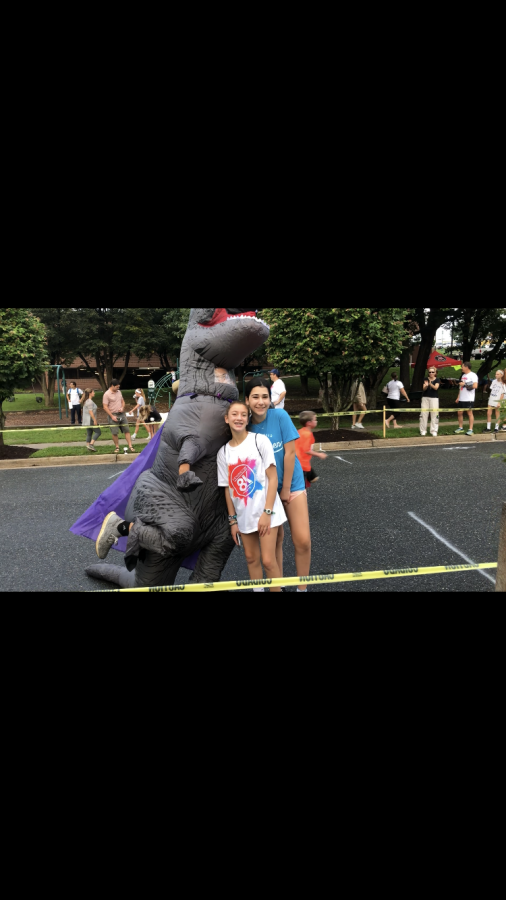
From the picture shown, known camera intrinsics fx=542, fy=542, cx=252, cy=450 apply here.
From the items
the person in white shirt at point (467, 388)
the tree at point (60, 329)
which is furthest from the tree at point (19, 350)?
the person in white shirt at point (467, 388)

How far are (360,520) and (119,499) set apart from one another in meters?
3.09

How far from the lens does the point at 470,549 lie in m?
5.05

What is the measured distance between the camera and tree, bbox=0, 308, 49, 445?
994cm

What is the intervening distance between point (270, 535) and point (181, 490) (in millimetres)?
665

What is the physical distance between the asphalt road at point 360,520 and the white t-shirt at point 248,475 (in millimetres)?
1344

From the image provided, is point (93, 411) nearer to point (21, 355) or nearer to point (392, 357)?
point (21, 355)

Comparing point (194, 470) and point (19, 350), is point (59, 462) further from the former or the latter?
point (194, 470)

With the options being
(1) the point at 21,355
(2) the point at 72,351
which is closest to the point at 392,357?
(1) the point at 21,355

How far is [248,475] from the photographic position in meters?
3.37

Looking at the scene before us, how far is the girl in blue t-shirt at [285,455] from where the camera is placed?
356 centimetres

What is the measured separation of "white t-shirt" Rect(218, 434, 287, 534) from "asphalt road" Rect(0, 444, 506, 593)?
4.41ft

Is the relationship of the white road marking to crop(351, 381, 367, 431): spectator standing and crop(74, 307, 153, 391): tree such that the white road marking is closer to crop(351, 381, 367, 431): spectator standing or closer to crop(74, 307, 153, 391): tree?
crop(351, 381, 367, 431): spectator standing

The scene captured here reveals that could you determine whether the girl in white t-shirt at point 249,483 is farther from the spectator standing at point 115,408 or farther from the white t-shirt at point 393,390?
the white t-shirt at point 393,390

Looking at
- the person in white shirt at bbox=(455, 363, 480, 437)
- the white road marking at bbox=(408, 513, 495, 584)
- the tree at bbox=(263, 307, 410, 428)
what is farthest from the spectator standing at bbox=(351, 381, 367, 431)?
the white road marking at bbox=(408, 513, 495, 584)
